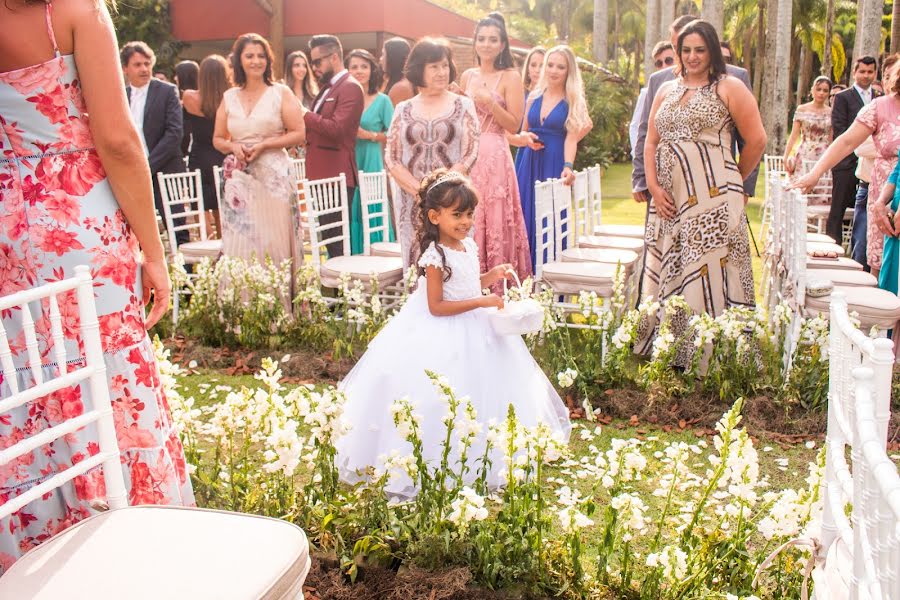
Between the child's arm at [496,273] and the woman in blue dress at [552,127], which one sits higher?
the woman in blue dress at [552,127]

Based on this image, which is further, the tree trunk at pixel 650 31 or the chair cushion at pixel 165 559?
the tree trunk at pixel 650 31

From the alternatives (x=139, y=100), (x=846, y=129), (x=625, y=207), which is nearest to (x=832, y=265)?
(x=846, y=129)

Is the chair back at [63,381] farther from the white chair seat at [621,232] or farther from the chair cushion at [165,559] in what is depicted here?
the white chair seat at [621,232]

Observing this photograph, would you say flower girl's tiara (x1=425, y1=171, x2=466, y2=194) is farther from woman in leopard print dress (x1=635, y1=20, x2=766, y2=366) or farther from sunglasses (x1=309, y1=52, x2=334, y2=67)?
sunglasses (x1=309, y1=52, x2=334, y2=67)

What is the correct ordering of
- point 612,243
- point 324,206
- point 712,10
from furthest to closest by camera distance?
point 712,10, point 612,243, point 324,206

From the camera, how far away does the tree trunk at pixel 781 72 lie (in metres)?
20.7

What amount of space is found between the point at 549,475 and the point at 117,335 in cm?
231

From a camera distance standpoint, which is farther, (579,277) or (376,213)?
(376,213)

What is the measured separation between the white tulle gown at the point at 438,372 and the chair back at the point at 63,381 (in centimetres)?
170

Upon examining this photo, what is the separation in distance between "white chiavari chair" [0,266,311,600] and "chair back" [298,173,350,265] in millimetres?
4143

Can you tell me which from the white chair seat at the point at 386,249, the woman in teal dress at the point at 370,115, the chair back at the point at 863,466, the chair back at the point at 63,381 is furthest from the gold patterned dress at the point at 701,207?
the chair back at the point at 63,381

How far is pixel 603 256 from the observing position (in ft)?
21.5

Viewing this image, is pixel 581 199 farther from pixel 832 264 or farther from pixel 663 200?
pixel 832 264

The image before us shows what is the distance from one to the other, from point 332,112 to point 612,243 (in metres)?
2.58
